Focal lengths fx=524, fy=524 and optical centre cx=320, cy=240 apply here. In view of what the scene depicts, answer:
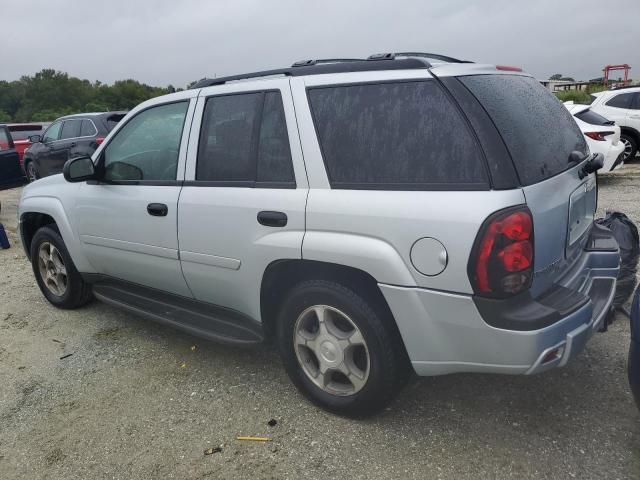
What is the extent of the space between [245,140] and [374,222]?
99 centimetres

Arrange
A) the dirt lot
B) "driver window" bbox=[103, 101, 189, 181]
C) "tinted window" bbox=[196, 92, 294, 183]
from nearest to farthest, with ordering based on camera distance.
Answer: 1. the dirt lot
2. "tinted window" bbox=[196, 92, 294, 183]
3. "driver window" bbox=[103, 101, 189, 181]

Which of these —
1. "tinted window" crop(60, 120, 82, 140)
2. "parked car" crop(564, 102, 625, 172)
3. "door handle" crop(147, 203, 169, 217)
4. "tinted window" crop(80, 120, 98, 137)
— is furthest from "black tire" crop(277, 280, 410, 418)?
"tinted window" crop(60, 120, 82, 140)

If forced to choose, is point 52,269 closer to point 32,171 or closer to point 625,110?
point 32,171

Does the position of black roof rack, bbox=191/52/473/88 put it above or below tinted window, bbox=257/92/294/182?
above

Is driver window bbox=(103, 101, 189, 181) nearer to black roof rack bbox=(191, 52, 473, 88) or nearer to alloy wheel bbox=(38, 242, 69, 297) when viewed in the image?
black roof rack bbox=(191, 52, 473, 88)

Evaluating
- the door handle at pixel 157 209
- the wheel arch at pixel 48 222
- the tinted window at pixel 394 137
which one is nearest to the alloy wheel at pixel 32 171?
the wheel arch at pixel 48 222

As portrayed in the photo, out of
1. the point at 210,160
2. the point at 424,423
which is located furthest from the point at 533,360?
the point at 210,160

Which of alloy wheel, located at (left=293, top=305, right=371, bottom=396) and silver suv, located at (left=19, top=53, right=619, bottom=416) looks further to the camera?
alloy wheel, located at (left=293, top=305, right=371, bottom=396)

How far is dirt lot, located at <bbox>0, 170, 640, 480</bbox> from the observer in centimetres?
240

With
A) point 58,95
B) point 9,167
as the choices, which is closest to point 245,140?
point 9,167

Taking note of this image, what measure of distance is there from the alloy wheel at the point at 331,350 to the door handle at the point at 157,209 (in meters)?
1.11

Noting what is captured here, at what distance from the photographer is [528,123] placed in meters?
2.39

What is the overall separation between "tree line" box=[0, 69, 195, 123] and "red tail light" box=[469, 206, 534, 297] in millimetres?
65316

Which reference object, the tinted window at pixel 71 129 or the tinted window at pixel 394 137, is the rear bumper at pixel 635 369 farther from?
the tinted window at pixel 71 129
